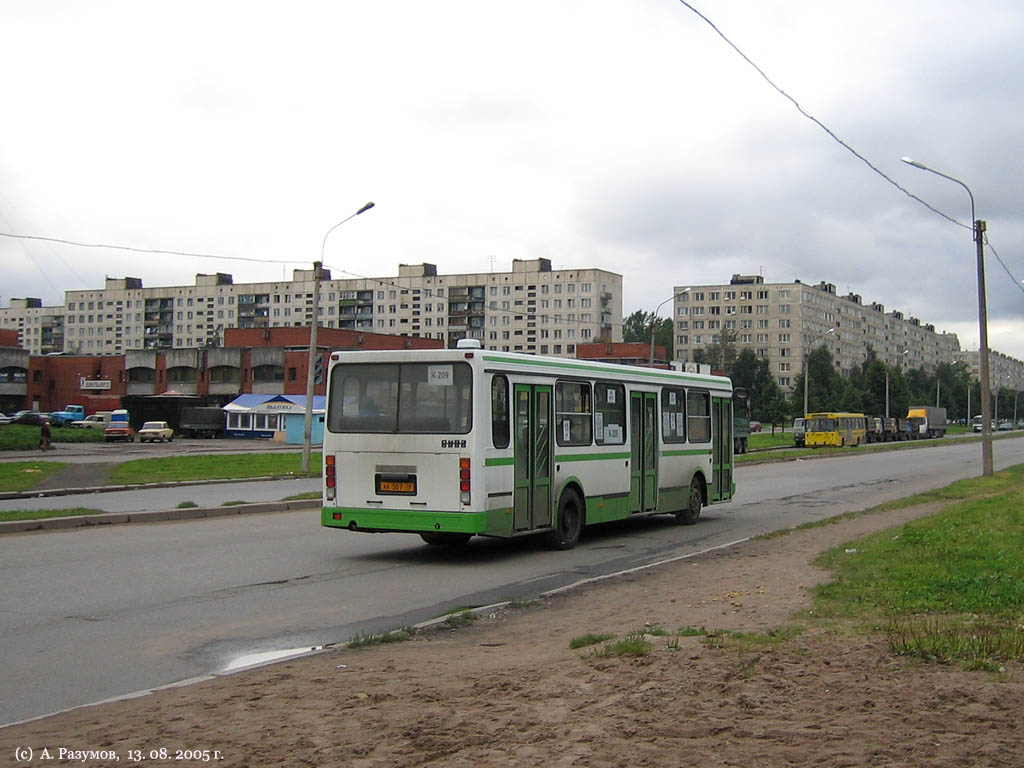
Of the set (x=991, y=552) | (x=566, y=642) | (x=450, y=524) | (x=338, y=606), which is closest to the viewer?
(x=566, y=642)

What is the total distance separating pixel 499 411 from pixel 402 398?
130cm

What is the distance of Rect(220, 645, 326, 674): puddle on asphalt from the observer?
7488 millimetres

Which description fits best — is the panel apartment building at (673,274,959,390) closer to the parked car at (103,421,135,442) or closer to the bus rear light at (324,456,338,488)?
the parked car at (103,421,135,442)

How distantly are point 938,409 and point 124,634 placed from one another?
108 metres

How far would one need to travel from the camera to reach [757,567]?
12.5 metres

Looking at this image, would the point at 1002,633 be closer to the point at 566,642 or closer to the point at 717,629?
the point at 717,629

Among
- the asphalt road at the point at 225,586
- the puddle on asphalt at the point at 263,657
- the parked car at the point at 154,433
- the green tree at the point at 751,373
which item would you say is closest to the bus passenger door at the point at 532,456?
the asphalt road at the point at 225,586

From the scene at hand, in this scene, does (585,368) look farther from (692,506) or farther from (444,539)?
(692,506)

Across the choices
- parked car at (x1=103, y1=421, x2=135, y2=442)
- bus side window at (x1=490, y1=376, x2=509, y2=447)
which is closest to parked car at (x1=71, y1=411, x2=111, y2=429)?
parked car at (x1=103, y1=421, x2=135, y2=442)

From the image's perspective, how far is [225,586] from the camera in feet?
37.2

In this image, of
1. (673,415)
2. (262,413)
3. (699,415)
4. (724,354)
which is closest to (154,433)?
→ (262,413)

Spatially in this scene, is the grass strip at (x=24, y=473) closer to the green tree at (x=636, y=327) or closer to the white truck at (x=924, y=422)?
the white truck at (x=924, y=422)

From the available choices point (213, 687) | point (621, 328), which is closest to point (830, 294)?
point (621, 328)

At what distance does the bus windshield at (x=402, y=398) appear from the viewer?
13.4 m
